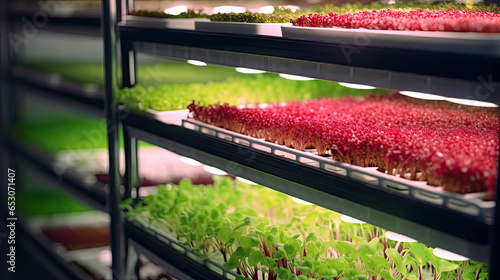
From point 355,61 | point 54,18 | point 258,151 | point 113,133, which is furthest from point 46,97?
point 355,61

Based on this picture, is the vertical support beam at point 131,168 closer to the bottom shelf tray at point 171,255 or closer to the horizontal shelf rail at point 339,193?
the bottom shelf tray at point 171,255

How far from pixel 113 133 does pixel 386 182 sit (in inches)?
67.1

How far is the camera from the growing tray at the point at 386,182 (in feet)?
4.28

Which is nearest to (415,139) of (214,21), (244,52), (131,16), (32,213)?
(244,52)

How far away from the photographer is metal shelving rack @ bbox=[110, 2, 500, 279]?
49.9 inches

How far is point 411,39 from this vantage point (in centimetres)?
140

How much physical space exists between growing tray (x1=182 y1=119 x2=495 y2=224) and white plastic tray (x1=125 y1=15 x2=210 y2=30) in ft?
1.93

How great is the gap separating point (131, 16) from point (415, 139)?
168cm

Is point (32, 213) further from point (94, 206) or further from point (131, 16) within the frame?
point (131, 16)

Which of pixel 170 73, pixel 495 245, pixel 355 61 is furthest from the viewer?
pixel 170 73

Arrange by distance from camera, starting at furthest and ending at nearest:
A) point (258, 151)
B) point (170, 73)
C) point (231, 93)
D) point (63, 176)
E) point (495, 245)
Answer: point (170, 73) → point (63, 176) → point (231, 93) → point (258, 151) → point (495, 245)

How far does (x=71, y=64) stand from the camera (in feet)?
15.1

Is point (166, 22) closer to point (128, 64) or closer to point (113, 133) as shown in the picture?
point (128, 64)

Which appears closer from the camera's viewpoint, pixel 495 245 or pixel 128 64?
pixel 495 245
